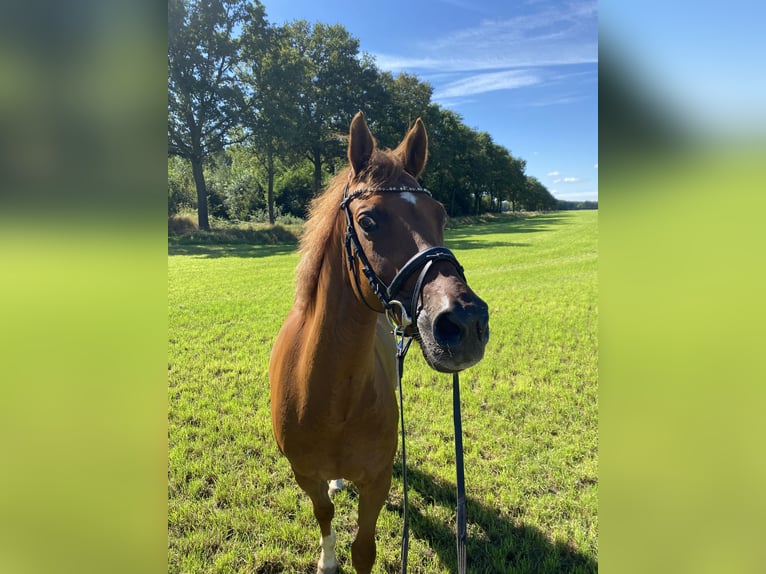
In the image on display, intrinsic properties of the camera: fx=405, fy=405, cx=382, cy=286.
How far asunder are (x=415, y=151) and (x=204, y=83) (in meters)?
28.9

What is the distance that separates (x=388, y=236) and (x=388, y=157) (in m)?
0.49

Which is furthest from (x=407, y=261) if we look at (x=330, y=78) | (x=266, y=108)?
(x=330, y=78)

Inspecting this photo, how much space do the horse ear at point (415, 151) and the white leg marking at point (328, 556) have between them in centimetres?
262

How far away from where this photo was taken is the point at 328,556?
2.92m

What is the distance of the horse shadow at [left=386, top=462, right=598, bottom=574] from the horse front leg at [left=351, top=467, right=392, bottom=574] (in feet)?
1.46

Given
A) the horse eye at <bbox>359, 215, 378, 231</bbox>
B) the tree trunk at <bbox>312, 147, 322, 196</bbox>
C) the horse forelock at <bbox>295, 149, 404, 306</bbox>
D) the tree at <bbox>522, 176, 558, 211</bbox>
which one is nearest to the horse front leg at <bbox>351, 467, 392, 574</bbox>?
the horse forelock at <bbox>295, 149, 404, 306</bbox>

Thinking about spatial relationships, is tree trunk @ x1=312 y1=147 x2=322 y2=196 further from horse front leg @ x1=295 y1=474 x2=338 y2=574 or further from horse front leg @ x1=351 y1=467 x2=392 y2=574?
horse front leg @ x1=351 y1=467 x2=392 y2=574

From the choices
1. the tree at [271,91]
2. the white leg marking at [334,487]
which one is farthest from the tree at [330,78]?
the white leg marking at [334,487]

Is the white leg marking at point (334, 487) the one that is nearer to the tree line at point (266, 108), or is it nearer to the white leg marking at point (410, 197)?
the white leg marking at point (410, 197)

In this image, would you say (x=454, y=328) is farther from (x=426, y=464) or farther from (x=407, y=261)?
(x=426, y=464)

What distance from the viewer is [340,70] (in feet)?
112
